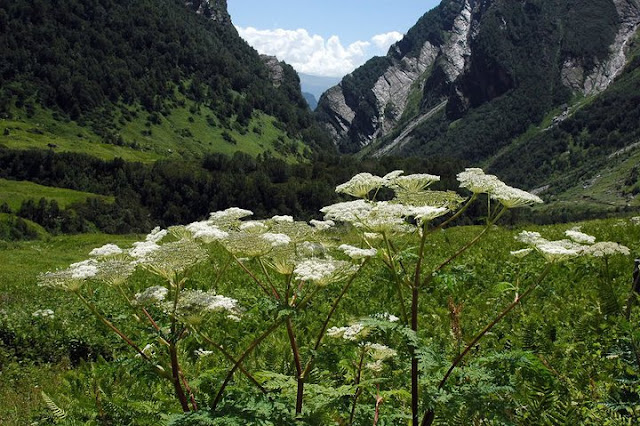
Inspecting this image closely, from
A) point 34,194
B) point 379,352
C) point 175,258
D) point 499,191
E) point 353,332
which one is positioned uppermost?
point 499,191

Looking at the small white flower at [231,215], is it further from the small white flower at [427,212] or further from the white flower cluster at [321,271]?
the small white flower at [427,212]

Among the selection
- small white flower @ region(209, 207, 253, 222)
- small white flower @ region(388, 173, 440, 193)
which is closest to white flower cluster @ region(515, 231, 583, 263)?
small white flower @ region(388, 173, 440, 193)

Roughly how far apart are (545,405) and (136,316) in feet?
14.4

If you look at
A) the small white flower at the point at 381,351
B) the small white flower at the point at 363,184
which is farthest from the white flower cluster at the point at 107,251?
the small white flower at the point at 381,351

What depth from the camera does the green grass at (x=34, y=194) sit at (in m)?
130

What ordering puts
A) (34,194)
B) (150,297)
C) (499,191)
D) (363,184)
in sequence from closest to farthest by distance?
1. (150,297)
2. (499,191)
3. (363,184)
4. (34,194)

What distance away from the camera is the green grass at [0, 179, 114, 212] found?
130 meters

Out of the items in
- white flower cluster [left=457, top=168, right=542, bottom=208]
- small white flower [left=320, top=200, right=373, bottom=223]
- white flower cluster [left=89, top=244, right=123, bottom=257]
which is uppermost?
white flower cluster [left=457, top=168, right=542, bottom=208]

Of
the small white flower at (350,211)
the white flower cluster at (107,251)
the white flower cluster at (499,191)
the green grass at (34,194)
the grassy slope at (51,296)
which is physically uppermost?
the white flower cluster at (499,191)

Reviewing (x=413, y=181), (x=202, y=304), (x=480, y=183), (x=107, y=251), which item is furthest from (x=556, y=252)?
(x=107, y=251)

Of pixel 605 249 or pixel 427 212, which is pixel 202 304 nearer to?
pixel 427 212

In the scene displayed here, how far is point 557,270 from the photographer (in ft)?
42.4

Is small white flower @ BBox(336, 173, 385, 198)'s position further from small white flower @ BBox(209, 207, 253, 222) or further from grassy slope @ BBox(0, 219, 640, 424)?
grassy slope @ BBox(0, 219, 640, 424)

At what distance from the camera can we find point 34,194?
139 metres
